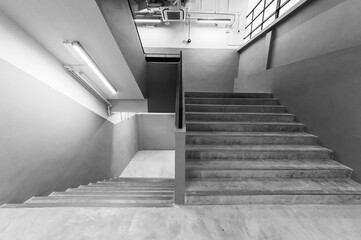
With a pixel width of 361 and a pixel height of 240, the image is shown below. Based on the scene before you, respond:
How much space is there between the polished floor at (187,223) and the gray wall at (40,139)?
43 centimetres

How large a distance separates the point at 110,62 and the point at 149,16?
12.4 feet

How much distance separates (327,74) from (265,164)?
158cm

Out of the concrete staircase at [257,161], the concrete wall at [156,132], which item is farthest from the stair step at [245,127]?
the concrete wall at [156,132]

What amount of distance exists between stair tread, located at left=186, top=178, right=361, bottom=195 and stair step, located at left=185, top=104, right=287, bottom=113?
135 centimetres

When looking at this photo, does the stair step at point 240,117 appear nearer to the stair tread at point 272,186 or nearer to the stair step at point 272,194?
the stair tread at point 272,186

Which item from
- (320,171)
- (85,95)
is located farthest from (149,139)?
(320,171)

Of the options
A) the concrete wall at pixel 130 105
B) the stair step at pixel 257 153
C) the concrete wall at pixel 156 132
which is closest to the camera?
the stair step at pixel 257 153

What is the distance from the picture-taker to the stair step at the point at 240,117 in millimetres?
2459

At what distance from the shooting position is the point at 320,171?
1685 mm

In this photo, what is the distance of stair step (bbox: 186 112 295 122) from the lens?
96.8 inches

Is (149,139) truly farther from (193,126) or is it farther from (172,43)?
(193,126)

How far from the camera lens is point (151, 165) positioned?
5.21 m

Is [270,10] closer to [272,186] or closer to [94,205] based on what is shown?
[272,186]

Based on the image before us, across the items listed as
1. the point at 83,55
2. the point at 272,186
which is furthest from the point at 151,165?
the point at 272,186
